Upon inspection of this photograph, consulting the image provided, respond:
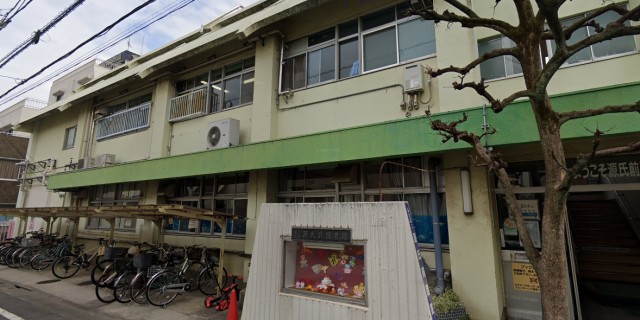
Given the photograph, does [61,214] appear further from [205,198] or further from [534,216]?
[534,216]

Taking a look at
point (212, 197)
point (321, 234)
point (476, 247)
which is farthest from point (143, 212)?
point (476, 247)

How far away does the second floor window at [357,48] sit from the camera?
785cm

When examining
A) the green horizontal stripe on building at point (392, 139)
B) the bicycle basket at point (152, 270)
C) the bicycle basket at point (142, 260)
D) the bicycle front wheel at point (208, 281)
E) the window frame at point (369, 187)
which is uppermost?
the green horizontal stripe on building at point (392, 139)

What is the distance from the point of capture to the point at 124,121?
554 inches

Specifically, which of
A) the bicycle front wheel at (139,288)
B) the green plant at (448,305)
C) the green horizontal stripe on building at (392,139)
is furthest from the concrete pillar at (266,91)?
the green plant at (448,305)

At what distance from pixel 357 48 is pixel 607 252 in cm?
785

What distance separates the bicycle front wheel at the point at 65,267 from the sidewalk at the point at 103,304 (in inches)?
7.9

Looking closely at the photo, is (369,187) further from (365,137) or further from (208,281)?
(208,281)

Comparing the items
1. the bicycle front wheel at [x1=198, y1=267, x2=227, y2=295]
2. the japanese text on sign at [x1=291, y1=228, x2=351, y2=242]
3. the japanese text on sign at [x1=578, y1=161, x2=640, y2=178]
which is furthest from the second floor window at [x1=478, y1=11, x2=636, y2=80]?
the bicycle front wheel at [x1=198, y1=267, x2=227, y2=295]

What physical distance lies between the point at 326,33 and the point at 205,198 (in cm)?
648

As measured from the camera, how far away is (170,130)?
40.1ft

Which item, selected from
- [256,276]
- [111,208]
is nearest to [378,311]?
[256,276]

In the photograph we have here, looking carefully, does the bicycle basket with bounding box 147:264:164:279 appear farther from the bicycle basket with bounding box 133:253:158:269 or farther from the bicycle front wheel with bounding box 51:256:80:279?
the bicycle front wheel with bounding box 51:256:80:279

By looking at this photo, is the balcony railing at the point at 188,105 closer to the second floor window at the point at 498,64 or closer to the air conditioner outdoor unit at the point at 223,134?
the air conditioner outdoor unit at the point at 223,134
